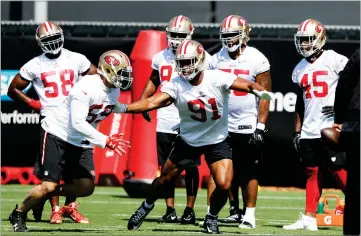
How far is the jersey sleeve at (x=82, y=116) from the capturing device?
984 cm

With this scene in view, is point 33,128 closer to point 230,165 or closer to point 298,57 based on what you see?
point 298,57

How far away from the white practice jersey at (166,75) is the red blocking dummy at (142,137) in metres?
2.98

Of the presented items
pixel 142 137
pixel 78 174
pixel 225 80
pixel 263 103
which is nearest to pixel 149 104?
pixel 225 80

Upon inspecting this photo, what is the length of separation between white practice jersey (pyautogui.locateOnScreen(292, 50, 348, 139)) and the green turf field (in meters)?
1.02

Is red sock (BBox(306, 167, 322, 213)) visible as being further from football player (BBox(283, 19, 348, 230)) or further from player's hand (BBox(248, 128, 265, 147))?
player's hand (BBox(248, 128, 265, 147))

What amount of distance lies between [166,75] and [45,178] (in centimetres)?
216

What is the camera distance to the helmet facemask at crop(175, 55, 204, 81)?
1008 centimetres

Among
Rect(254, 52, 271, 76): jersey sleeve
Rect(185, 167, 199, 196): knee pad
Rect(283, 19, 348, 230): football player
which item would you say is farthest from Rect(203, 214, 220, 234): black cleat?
Rect(254, 52, 271, 76): jersey sleeve

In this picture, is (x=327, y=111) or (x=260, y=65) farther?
(x=260, y=65)

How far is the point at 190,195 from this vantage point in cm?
1172

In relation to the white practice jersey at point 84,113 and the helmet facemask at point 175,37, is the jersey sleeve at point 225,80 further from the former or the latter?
the helmet facemask at point 175,37

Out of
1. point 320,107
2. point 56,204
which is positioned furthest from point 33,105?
→ point 320,107

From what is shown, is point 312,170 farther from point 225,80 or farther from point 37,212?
point 37,212

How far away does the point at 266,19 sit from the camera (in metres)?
18.8
